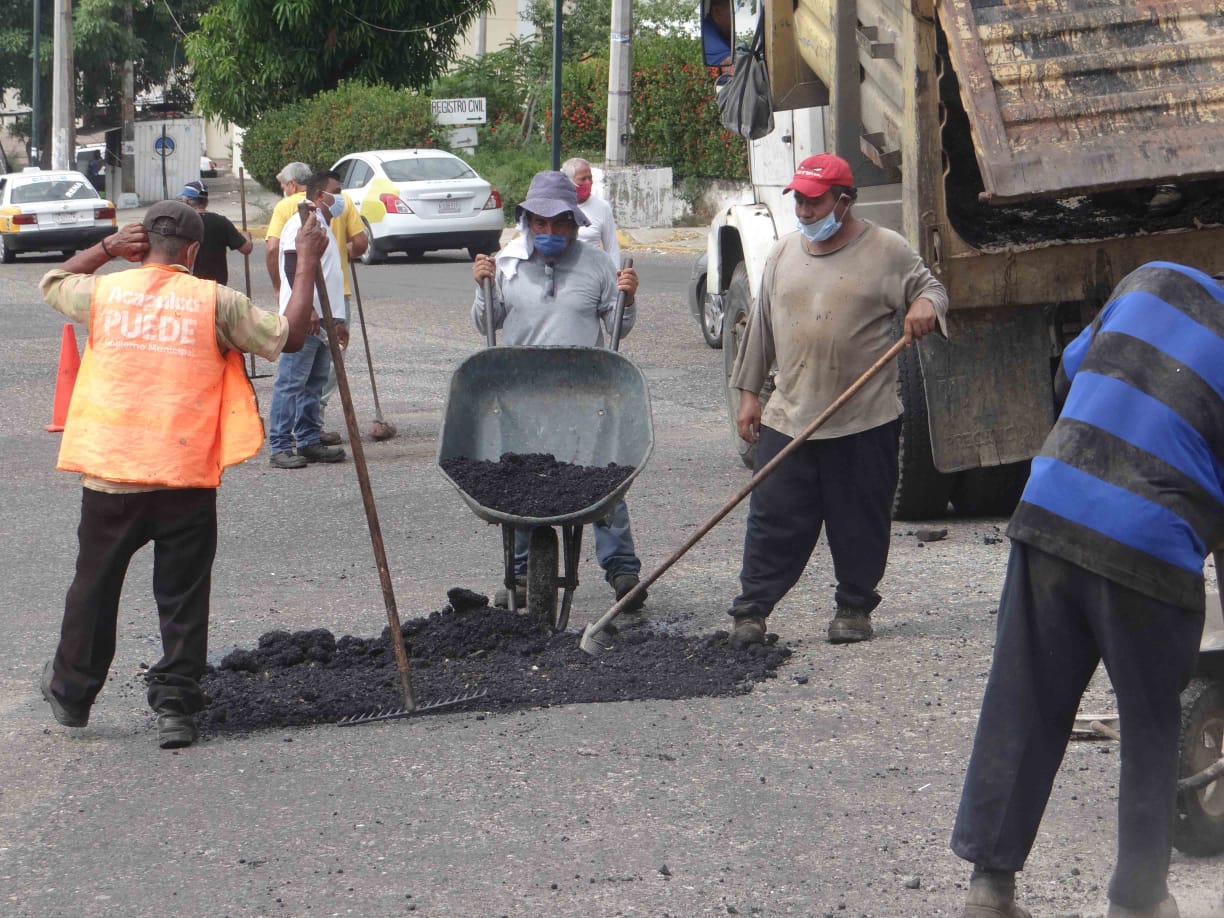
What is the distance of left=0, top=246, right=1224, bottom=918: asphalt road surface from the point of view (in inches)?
168

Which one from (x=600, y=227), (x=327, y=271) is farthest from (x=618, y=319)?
(x=600, y=227)

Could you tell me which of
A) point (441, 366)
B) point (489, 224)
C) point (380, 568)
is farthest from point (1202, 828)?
point (489, 224)

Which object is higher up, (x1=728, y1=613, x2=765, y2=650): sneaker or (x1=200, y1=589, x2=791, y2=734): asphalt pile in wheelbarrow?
(x1=728, y1=613, x2=765, y2=650): sneaker

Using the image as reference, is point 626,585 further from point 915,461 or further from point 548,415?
point 915,461

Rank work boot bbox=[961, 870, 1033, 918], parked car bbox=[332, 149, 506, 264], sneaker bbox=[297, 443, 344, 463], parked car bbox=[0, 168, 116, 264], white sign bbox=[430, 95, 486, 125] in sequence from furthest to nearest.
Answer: white sign bbox=[430, 95, 486, 125] → parked car bbox=[0, 168, 116, 264] → parked car bbox=[332, 149, 506, 264] → sneaker bbox=[297, 443, 344, 463] → work boot bbox=[961, 870, 1033, 918]

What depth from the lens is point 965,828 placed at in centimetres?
378

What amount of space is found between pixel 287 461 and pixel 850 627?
4904mm

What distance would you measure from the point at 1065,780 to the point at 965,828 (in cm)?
127

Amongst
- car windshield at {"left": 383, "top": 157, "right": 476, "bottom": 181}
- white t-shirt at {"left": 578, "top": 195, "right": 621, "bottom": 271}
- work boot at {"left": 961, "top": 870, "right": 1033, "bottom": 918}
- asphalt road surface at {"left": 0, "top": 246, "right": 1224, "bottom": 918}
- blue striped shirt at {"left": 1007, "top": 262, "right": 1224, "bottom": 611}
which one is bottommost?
asphalt road surface at {"left": 0, "top": 246, "right": 1224, "bottom": 918}

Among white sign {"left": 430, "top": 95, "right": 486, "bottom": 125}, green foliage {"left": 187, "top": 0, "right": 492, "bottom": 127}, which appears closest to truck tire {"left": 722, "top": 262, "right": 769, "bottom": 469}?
white sign {"left": 430, "top": 95, "right": 486, "bottom": 125}

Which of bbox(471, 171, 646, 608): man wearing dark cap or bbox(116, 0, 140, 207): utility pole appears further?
bbox(116, 0, 140, 207): utility pole

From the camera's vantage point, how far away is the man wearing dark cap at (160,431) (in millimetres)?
5324

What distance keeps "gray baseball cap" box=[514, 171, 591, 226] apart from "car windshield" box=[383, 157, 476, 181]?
17.8 metres

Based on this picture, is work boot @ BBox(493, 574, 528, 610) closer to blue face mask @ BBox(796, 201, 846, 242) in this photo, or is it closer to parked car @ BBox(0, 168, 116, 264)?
blue face mask @ BBox(796, 201, 846, 242)
